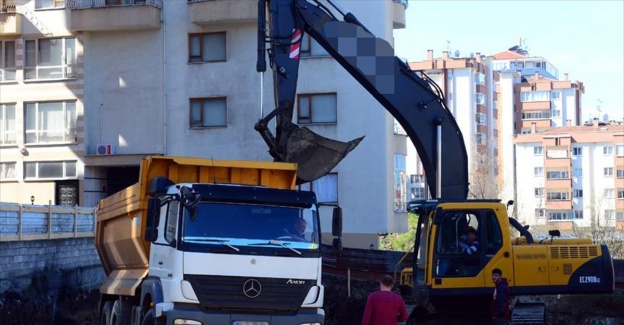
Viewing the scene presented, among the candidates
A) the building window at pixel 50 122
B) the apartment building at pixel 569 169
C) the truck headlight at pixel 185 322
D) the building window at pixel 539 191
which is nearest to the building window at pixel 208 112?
the building window at pixel 50 122

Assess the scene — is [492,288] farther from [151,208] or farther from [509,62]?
[509,62]

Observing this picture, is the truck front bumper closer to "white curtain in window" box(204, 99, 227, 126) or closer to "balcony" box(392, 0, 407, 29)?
"white curtain in window" box(204, 99, 227, 126)

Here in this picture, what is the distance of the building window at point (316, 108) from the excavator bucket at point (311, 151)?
64.0 ft

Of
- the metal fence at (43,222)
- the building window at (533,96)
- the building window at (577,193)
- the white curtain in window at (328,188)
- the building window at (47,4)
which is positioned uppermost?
the building window at (533,96)

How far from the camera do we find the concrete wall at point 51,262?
2509 centimetres

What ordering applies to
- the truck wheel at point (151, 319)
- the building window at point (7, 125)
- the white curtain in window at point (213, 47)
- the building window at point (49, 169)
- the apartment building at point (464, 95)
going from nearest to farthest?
the truck wheel at point (151, 319) < the white curtain in window at point (213, 47) < the building window at point (49, 169) < the building window at point (7, 125) < the apartment building at point (464, 95)

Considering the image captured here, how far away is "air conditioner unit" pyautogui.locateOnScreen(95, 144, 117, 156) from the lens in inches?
1566

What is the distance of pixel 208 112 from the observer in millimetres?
39906

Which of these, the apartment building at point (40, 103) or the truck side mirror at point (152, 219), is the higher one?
the apartment building at point (40, 103)

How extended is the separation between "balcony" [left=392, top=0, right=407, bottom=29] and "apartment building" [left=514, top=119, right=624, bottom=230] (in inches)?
2707

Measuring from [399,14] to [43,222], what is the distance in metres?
17.8

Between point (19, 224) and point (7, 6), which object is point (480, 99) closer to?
point (7, 6)

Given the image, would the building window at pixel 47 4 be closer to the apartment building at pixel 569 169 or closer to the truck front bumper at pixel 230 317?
the truck front bumper at pixel 230 317

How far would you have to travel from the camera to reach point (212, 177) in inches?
649
